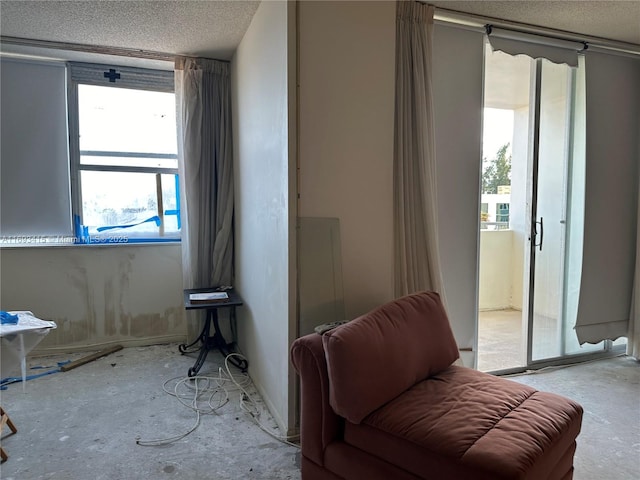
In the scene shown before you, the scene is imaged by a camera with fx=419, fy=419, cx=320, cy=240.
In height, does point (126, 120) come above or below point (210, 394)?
above

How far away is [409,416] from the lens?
1509 millimetres

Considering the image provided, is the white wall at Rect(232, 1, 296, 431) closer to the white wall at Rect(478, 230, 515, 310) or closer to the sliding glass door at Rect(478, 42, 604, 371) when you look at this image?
the sliding glass door at Rect(478, 42, 604, 371)

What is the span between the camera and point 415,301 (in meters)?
1.98

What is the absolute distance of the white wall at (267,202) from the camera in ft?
6.77

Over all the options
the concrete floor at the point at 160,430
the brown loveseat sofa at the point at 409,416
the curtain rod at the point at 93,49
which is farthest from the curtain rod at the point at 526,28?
the concrete floor at the point at 160,430

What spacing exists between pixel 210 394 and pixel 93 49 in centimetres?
268

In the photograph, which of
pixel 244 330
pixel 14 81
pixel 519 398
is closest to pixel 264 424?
pixel 244 330

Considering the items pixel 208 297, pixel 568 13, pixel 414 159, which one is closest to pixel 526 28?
pixel 568 13

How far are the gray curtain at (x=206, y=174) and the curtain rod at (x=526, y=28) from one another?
1816mm

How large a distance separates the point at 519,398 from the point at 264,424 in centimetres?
131

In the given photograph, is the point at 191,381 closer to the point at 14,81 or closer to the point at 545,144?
the point at 14,81

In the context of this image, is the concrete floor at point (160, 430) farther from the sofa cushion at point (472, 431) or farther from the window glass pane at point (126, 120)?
the window glass pane at point (126, 120)

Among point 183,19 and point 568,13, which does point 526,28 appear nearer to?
point 568,13

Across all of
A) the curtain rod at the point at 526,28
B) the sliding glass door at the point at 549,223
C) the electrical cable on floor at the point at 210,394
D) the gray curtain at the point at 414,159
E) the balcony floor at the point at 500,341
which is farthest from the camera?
the balcony floor at the point at 500,341
